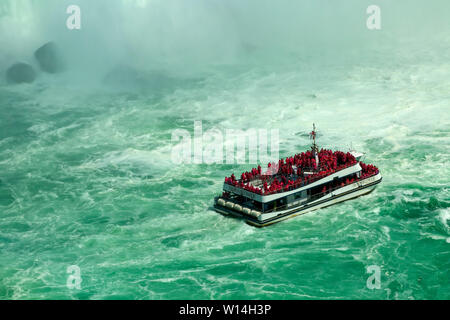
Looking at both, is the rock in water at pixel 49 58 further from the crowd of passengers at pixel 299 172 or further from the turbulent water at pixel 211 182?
the crowd of passengers at pixel 299 172

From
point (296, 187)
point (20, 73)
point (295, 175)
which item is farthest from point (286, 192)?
point (20, 73)

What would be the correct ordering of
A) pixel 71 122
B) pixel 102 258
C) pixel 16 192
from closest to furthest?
pixel 102 258, pixel 16 192, pixel 71 122

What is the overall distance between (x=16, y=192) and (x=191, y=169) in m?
14.7

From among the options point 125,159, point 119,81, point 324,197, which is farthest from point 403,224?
point 119,81

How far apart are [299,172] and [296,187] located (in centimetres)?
248

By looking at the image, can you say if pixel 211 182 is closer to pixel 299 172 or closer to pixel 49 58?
pixel 299 172

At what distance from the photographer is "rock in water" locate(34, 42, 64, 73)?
92.6 m

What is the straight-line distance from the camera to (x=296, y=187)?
44.3m

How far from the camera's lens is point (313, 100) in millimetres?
73750

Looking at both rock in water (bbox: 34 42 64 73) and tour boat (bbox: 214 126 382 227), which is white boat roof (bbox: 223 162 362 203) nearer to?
tour boat (bbox: 214 126 382 227)

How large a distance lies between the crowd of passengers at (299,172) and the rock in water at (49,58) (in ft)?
179
